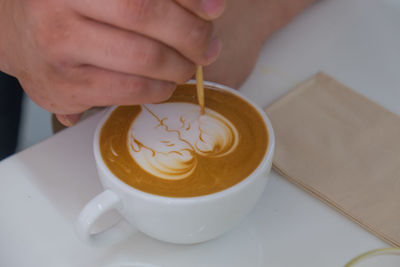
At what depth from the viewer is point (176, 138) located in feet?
1.67

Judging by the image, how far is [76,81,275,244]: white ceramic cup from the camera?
425mm

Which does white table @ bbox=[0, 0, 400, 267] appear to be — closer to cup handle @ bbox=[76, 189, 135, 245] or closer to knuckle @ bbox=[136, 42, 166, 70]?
cup handle @ bbox=[76, 189, 135, 245]

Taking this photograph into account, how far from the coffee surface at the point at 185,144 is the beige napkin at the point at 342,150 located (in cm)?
9

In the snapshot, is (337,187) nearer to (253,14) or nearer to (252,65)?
(252,65)

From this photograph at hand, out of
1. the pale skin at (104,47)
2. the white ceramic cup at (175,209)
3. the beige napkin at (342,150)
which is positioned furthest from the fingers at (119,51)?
the beige napkin at (342,150)

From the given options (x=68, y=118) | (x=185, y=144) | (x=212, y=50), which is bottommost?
(x=68, y=118)

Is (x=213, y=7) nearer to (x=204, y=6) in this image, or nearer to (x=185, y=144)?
(x=204, y=6)

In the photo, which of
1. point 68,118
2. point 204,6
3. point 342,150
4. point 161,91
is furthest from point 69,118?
point 342,150

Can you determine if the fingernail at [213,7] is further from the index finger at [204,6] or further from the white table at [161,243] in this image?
the white table at [161,243]

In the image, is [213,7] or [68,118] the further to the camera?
[68,118]

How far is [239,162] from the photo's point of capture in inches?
19.0

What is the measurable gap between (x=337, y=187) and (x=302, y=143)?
9cm

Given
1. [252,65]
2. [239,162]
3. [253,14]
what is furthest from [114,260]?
[253,14]

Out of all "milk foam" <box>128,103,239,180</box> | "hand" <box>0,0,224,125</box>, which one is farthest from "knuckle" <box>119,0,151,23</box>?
"milk foam" <box>128,103,239,180</box>
